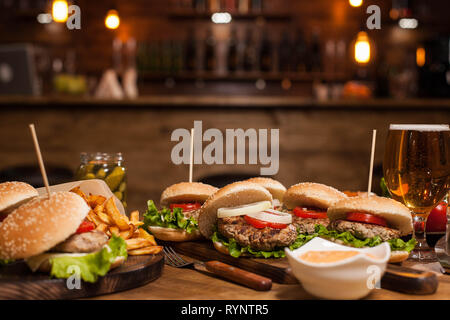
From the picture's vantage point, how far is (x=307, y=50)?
7020 millimetres

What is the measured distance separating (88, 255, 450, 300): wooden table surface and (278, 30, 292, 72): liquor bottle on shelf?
591 centimetres

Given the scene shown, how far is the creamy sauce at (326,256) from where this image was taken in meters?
1.15

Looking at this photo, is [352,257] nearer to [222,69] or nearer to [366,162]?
[366,162]

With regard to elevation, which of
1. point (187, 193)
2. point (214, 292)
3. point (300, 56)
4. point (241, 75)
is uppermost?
point (300, 56)

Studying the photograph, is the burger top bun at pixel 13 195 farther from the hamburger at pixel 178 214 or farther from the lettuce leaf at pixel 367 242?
the lettuce leaf at pixel 367 242

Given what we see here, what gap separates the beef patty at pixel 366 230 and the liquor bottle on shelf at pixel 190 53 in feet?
19.0

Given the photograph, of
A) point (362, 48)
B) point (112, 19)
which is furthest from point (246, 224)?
point (362, 48)

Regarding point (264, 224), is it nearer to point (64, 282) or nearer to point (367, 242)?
point (367, 242)

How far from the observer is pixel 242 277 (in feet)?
4.05

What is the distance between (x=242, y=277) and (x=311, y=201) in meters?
0.55

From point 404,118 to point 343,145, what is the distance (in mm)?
602

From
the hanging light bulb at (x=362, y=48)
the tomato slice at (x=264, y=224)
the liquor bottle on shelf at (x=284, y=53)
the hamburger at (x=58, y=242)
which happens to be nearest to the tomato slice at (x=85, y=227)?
the hamburger at (x=58, y=242)
